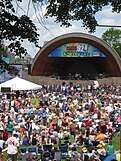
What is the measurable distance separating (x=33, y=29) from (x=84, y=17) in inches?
47.3

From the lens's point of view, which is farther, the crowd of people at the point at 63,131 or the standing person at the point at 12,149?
the crowd of people at the point at 63,131

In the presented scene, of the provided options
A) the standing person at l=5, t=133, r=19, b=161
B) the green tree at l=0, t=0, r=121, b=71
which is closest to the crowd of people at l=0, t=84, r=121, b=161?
the standing person at l=5, t=133, r=19, b=161

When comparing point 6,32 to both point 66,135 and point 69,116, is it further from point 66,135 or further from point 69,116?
point 69,116

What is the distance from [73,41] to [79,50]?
1.51 meters

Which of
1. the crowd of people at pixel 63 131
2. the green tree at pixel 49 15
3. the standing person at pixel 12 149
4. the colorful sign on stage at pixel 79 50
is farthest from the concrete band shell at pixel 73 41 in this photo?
the green tree at pixel 49 15

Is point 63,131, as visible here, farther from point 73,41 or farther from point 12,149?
point 73,41

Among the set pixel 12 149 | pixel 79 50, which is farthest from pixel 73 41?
pixel 12 149

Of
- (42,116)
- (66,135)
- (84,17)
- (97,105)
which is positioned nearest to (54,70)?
(97,105)

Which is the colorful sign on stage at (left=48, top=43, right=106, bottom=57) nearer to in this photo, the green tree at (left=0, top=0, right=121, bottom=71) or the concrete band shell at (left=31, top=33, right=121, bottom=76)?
the concrete band shell at (left=31, top=33, right=121, bottom=76)

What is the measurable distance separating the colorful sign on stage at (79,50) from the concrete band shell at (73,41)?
500mm

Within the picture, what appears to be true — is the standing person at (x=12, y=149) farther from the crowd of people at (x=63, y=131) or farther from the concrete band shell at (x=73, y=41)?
the concrete band shell at (x=73, y=41)

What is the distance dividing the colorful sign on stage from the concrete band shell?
1.64ft

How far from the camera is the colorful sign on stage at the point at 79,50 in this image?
51969 mm

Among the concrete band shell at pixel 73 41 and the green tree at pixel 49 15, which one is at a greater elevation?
the concrete band shell at pixel 73 41
